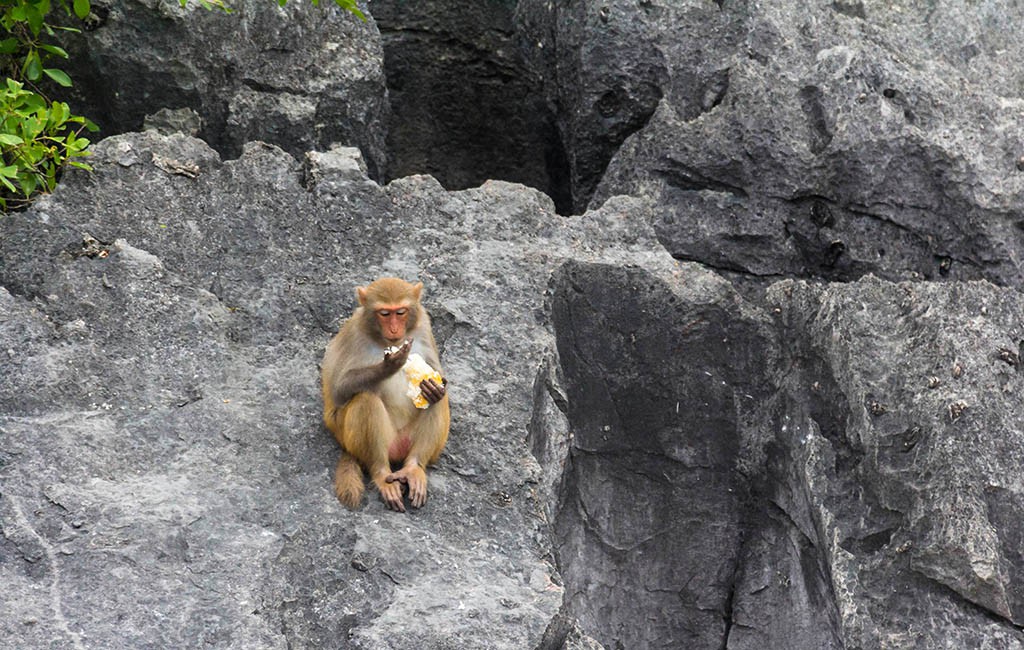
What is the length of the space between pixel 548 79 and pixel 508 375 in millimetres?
2727

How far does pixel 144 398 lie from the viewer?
6023 mm

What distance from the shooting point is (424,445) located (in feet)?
19.3

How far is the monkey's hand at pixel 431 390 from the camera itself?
573 cm

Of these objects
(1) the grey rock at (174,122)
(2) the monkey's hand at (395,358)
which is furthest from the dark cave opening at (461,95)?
(2) the monkey's hand at (395,358)

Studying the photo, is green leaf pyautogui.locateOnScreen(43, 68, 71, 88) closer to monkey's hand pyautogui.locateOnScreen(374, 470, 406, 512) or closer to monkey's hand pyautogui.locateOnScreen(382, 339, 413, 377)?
monkey's hand pyautogui.locateOnScreen(382, 339, 413, 377)

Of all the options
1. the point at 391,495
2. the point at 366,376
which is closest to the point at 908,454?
the point at 391,495

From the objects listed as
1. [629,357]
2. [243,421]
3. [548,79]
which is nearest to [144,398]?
[243,421]

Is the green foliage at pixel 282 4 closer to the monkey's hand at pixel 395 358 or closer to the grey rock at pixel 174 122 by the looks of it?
the grey rock at pixel 174 122

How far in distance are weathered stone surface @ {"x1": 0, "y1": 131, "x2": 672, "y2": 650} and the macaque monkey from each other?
0.36ft

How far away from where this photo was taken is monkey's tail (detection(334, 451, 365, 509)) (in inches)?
223

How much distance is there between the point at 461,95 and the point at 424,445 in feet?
12.6

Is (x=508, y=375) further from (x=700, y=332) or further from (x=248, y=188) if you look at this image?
(x=248, y=188)

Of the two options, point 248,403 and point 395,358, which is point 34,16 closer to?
point 248,403

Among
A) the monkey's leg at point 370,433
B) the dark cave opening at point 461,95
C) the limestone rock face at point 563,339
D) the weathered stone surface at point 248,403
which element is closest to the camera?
the weathered stone surface at point 248,403
